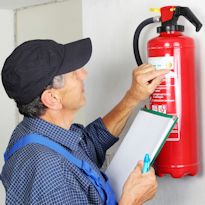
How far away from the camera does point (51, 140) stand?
1204mm

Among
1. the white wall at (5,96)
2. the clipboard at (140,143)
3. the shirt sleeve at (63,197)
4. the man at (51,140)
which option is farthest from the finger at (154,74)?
the white wall at (5,96)

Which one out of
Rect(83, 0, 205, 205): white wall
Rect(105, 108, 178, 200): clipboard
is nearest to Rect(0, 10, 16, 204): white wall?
Rect(83, 0, 205, 205): white wall

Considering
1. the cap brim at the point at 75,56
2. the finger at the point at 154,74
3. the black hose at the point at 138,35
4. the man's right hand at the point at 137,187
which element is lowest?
the man's right hand at the point at 137,187

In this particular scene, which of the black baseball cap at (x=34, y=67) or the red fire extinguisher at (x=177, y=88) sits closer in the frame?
the black baseball cap at (x=34, y=67)

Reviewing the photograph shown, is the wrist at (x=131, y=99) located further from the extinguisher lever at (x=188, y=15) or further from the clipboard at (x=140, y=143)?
the extinguisher lever at (x=188, y=15)

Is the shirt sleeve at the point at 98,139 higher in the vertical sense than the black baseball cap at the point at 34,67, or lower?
lower

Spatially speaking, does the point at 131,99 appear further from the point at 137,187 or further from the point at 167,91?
the point at 137,187

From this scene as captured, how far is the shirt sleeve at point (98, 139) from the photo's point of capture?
60.8 inches

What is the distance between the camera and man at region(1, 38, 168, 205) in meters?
1.11

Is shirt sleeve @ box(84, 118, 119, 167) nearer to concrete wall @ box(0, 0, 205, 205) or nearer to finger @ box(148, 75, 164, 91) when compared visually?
concrete wall @ box(0, 0, 205, 205)

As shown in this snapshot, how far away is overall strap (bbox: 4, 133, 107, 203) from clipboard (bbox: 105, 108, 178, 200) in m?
0.14

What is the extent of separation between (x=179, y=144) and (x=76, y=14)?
92cm

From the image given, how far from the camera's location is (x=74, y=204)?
3.60 feet

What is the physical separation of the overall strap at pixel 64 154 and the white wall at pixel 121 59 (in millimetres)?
380
